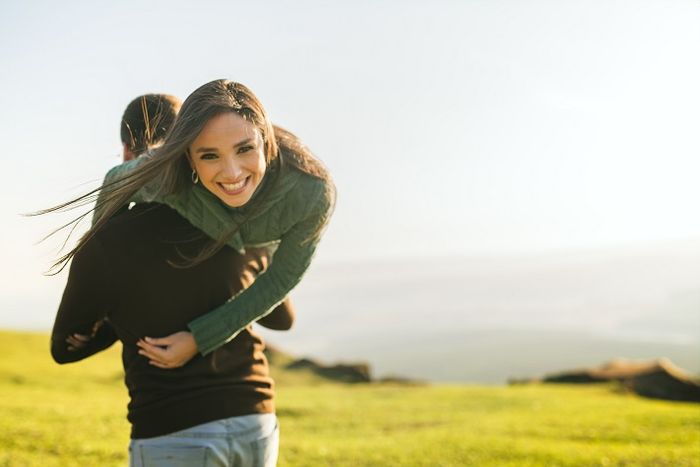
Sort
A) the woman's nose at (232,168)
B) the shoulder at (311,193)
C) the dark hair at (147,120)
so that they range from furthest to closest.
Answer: the dark hair at (147,120), the shoulder at (311,193), the woman's nose at (232,168)

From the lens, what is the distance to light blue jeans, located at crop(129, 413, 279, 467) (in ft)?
8.57

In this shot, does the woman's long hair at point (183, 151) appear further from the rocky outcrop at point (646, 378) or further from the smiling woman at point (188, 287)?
the rocky outcrop at point (646, 378)

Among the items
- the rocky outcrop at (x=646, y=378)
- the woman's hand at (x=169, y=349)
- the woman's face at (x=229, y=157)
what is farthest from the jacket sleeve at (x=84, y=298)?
Result: the rocky outcrop at (x=646, y=378)

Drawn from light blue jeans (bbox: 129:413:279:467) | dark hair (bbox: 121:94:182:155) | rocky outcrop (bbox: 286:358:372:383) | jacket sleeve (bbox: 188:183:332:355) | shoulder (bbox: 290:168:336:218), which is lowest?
rocky outcrop (bbox: 286:358:372:383)

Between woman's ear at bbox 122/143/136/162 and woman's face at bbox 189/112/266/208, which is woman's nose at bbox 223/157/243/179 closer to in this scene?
woman's face at bbox 189/112/266/208

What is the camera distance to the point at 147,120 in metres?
3.23

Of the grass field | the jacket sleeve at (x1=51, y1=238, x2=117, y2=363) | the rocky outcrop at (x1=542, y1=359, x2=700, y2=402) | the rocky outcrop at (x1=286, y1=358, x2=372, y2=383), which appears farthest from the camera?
the rocky outcrop at (x1=286, y1=358, x2=372, y2=383)

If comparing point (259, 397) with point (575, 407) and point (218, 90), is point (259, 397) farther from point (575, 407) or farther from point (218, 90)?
point (575, 407)

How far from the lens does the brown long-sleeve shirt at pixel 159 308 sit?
8.48ft

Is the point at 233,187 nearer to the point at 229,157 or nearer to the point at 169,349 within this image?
the point at 229,157

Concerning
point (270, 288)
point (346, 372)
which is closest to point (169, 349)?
point (270, 288)

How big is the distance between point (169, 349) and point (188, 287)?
0.24m

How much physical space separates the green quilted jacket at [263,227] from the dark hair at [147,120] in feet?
1.11

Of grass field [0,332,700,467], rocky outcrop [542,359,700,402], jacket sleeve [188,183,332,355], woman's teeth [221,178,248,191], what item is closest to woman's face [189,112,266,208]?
woman's teeth [221,178,248,191]
